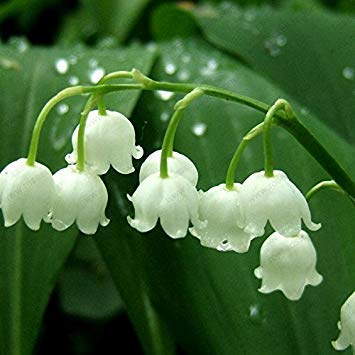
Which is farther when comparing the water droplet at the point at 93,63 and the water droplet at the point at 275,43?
the water droplet at the point at 275,43

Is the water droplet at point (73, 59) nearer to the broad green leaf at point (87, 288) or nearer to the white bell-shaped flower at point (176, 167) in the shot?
the broad green leaf at point (87, 288)

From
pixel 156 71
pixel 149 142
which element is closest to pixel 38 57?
pixel 156 71

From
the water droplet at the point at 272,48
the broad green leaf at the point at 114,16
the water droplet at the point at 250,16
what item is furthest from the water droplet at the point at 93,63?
the broad green leaf at the point at 114,16

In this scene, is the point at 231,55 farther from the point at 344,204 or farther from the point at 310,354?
the point at 310,354

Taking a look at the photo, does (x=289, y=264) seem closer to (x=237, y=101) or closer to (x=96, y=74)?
(x=237, y=101)

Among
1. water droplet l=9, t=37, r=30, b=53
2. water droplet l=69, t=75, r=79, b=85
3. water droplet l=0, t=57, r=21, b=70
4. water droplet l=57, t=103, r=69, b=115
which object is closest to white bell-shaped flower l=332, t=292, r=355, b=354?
water droplet l=57, t=103, r=69, b=115

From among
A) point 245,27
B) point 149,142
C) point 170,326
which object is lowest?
point 170,326
